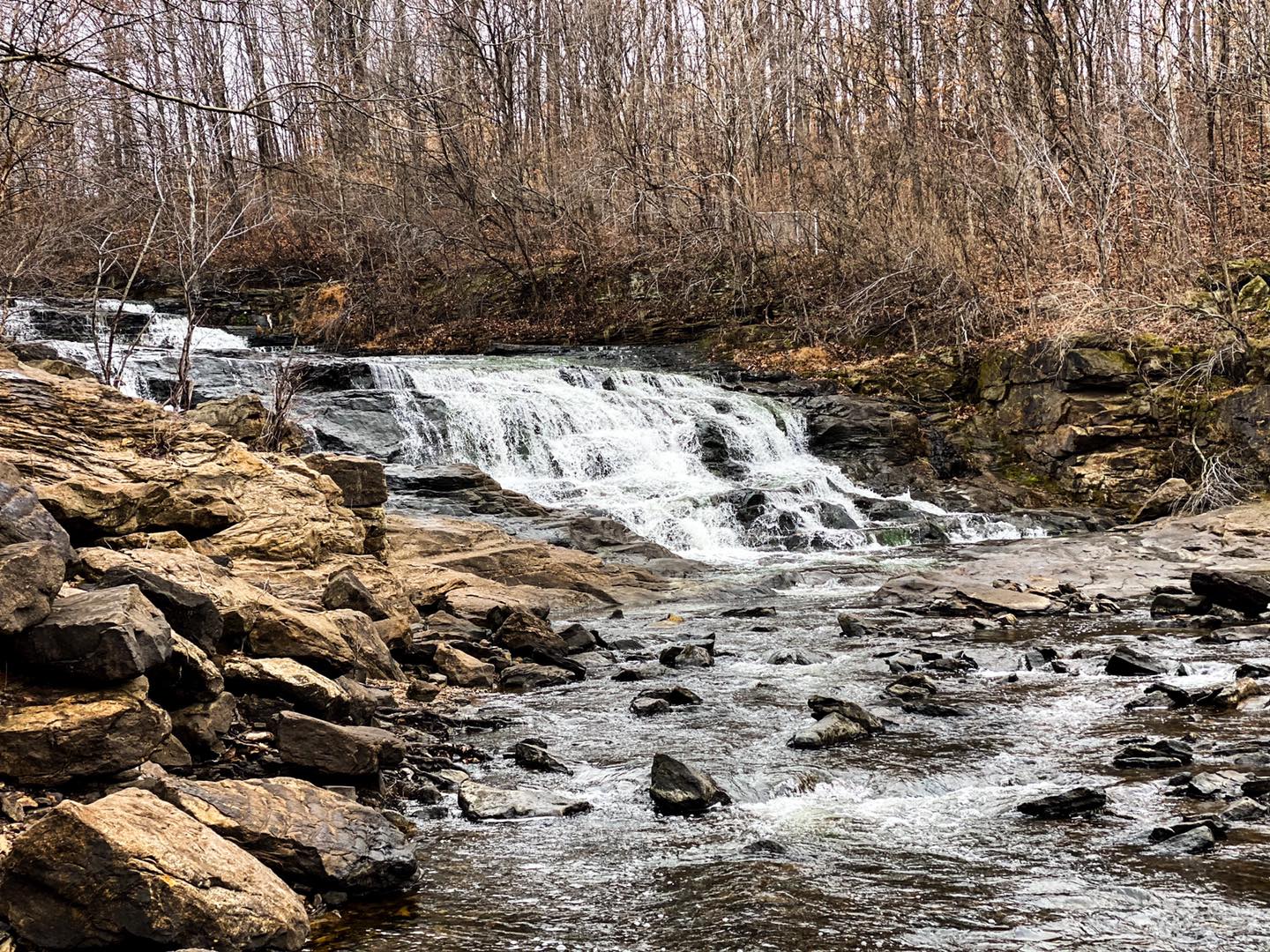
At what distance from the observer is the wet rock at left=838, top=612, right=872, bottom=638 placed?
9.92 metres

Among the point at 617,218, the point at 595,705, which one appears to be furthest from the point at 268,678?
the point at 617,218

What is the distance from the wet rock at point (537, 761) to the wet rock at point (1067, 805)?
2.41m

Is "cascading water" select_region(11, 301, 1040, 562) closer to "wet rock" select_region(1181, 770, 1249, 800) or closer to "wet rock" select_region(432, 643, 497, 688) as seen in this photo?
"wet rock" select_region(432, 643, 497, 688)

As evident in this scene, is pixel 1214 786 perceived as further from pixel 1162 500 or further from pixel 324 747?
pixel 1162 500

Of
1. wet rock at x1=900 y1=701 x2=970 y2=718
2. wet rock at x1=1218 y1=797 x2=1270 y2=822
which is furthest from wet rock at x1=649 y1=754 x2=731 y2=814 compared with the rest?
wet rock at x1=1218 y1=797 x2=1270 y2=822

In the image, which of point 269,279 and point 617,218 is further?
point 269,279

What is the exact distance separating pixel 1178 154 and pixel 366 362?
554 inches

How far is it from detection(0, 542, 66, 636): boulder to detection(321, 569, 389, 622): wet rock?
3.57 meters

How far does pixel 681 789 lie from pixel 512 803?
0.85m

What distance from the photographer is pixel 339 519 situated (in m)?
9.60

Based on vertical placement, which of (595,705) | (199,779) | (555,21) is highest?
(555,21)

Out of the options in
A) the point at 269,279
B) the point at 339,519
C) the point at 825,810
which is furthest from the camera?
the point at 269,279

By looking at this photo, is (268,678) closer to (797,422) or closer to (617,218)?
(797,422)

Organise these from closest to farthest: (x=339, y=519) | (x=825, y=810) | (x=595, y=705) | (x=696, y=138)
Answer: (x=825, y=810) < (x=595, y=705) < (x=339, y=519) < (x=696, y=138)
